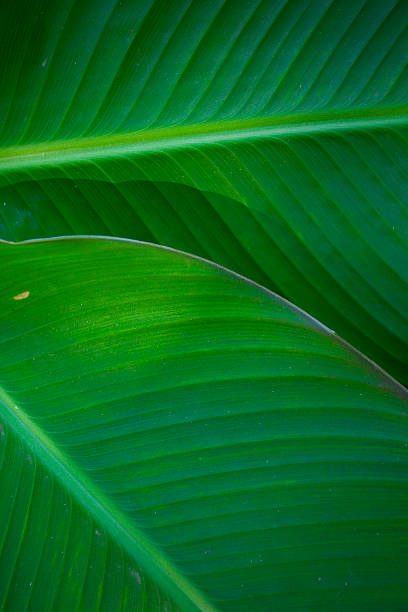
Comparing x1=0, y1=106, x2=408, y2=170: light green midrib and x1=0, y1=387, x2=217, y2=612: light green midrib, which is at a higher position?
x1=0, y1=106, x2=408, y2=170: light green midrib

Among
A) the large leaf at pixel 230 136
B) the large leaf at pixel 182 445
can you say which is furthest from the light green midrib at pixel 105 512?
the large leaf at pixel 230 136

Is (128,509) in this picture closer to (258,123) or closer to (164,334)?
(164,334)

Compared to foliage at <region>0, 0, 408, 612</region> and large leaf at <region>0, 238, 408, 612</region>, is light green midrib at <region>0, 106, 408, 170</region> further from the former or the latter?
large leaf at <region>0, 238, 408, 612</region>

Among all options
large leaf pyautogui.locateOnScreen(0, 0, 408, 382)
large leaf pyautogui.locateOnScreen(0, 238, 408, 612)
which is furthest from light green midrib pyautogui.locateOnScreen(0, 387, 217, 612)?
Result: large leaf pyautogui.locateOnScreen(0, 0, 408, 382)

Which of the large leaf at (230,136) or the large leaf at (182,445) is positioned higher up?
the large leaf at (230,136)

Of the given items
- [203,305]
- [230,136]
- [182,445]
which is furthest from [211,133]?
[182,445]

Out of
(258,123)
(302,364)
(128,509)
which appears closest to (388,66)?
(258,123)

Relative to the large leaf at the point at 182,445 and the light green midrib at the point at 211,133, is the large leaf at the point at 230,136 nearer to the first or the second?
the light green midrib at the point at 211,133
